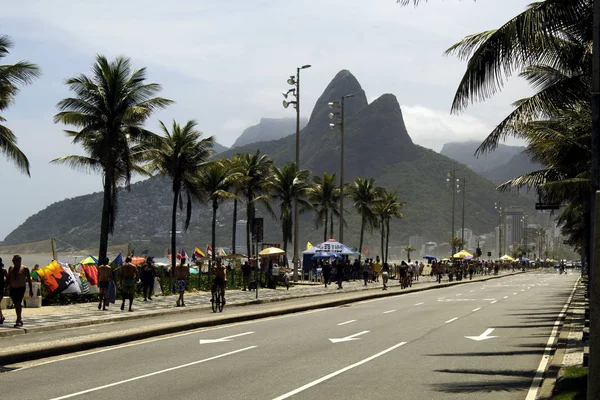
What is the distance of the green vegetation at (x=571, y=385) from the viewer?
10.4 m

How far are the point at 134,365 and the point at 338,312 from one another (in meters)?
16.0

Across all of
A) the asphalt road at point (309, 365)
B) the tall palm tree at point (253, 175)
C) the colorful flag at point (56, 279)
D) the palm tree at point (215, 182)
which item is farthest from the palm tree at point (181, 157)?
the asphalt road at point (309, 365)

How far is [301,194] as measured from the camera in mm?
70562

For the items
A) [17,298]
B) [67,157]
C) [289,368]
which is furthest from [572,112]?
[67,157]

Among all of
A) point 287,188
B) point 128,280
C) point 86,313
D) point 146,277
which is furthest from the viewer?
point 287,188

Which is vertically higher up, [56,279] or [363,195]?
[363,195]

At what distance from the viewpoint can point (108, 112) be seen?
133 feet

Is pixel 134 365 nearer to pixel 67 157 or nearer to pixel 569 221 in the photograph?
pixel 67 157

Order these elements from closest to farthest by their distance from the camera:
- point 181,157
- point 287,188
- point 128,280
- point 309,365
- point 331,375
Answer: point 331,375, point 309,365, point 128,280, point 181,157, point 287,188

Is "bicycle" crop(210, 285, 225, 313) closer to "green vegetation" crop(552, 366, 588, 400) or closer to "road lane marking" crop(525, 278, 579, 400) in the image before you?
"road lane marking" crop(525, 278, 579, 400)

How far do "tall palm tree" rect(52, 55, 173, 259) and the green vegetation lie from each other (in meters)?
29.9

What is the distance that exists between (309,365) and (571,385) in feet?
15.8

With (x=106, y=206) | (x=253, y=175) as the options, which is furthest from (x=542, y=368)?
(x=253, y=175)

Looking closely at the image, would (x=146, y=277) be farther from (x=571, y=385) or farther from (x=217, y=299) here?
(x=571, y=385)
